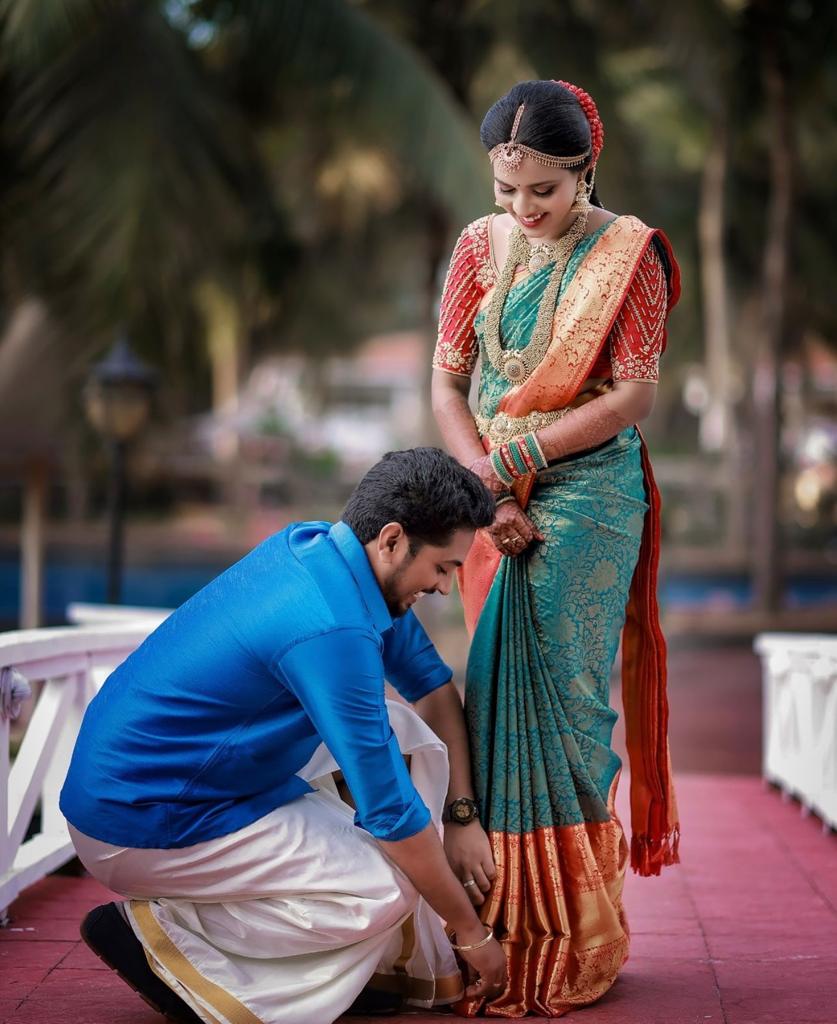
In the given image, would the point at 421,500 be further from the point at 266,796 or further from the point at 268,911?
the point at 268,911

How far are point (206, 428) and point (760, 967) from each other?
28.0m

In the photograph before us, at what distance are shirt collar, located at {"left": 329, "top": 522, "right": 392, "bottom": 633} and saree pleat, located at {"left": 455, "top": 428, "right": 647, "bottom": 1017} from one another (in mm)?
444

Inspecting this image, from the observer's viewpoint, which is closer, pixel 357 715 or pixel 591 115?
pixel 357 715

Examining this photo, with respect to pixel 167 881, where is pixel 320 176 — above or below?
above

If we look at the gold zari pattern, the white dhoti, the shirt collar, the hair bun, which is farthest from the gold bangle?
the hair bun

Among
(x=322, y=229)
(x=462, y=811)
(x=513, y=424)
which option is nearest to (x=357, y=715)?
(x=462, y=811)

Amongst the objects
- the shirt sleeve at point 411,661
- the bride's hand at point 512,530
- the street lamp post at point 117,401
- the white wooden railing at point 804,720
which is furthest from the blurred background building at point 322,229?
the shirt sleeve at point 411,661

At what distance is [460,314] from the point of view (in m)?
2.92

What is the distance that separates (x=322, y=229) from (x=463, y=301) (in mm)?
17866

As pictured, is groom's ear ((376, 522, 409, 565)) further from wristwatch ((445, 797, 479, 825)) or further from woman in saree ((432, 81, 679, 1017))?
wristwatch ((445, 797, 479, 825))

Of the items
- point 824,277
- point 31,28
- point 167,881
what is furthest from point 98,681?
point 824,277

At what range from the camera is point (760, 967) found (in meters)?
2.96

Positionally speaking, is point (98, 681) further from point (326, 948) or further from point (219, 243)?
point (219, 243)

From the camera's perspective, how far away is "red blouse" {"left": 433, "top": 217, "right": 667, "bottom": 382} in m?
2.72
